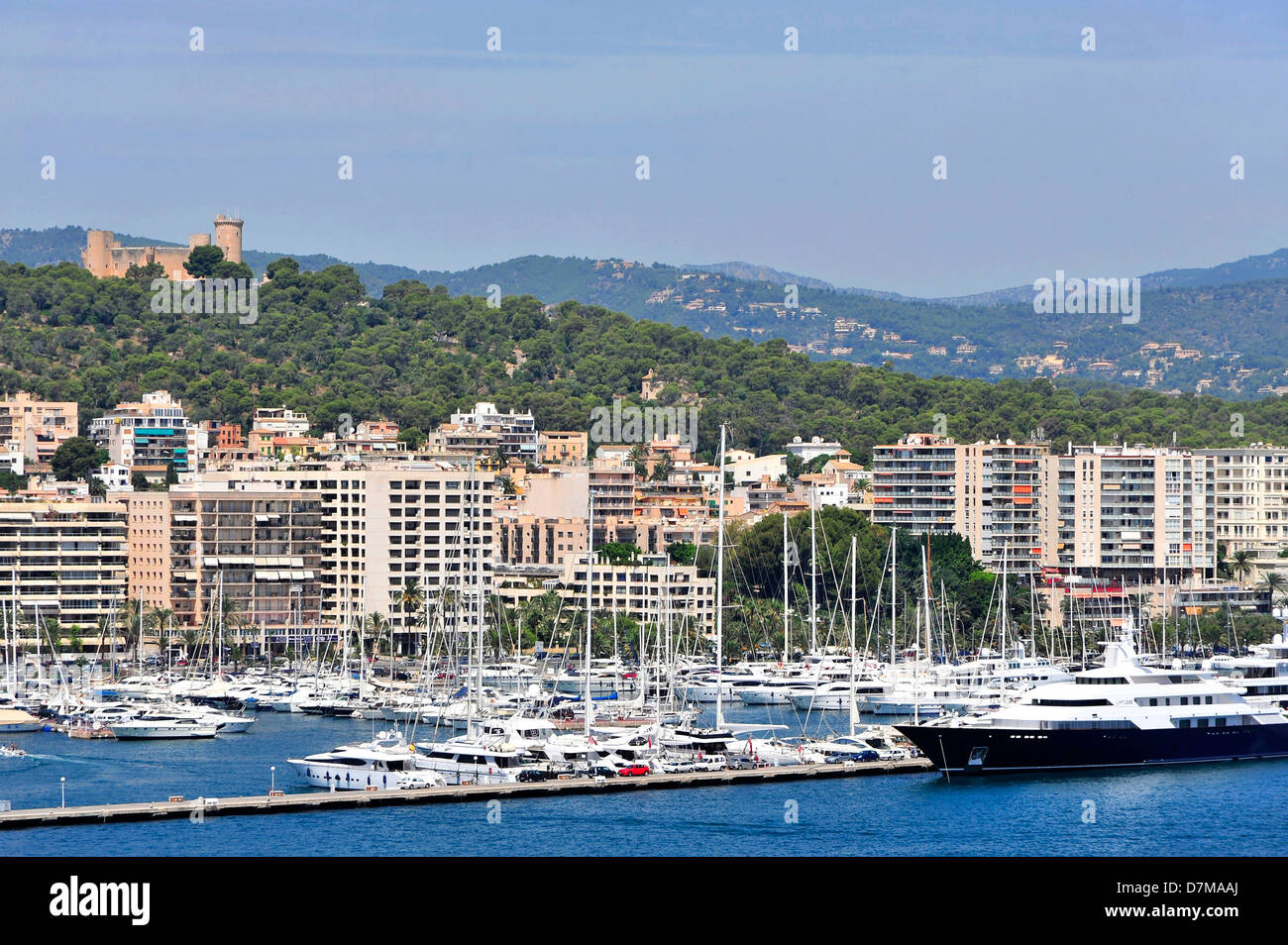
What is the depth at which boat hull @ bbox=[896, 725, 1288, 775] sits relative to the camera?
28.6 m

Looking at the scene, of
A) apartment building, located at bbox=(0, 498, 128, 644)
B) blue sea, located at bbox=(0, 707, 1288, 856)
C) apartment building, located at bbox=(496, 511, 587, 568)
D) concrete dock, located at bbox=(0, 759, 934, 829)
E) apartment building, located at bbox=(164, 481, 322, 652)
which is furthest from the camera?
apartment building, located at bbox=(496, 511, 587, 568)

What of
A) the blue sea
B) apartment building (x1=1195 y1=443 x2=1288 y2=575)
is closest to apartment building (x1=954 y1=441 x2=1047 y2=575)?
apartment building (x1=1195 y1=443 x2=1288 y2=575)

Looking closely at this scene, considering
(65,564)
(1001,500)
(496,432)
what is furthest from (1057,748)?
(496,432)

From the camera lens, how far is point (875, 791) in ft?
90.6

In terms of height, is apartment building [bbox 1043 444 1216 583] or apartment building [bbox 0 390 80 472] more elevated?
apartment building [bbox 0 390 80 472]

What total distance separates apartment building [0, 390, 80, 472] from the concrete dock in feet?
197

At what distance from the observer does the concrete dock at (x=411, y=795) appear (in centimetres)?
2356

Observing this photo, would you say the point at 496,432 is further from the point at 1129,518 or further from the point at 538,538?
the point at 1129,518

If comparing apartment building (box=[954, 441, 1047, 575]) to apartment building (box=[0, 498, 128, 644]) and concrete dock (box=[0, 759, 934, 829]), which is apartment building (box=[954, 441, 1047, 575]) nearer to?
apartment building (box=[0, 498, 128, 644])

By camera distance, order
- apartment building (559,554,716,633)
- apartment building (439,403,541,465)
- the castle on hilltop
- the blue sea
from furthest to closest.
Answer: the castle on hilltop
apartment building (439,403,541,465)
apartment building (559,554,716,633)
the blue sea

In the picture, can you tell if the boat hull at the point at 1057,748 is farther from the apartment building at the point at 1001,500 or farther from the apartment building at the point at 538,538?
the apartment building at the point at 1001,500

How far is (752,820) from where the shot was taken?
24828 mm

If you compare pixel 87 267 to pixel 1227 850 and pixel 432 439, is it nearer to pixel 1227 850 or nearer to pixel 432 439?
pixel 432 439
